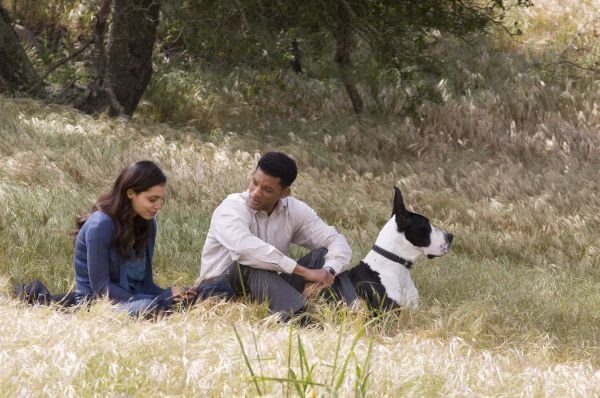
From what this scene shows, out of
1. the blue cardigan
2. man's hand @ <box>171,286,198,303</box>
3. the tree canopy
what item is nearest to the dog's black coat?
man's hand @ <box>171,286,198,303</box>

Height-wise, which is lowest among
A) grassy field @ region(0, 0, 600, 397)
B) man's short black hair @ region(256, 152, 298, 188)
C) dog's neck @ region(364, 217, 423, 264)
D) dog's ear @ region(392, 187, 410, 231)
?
grassy field @ region(0, 0, 600, 397)

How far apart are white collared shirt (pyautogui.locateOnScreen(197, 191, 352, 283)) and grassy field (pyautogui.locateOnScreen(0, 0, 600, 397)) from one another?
0.34 metres

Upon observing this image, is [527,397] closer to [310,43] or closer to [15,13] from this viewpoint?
[310,43]

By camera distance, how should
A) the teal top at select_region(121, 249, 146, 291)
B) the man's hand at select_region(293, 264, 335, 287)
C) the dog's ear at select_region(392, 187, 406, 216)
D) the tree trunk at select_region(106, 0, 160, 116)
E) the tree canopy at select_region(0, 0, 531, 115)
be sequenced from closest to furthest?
the dog's ear at select_region(392, 187, 406, 216) → the man's hand at select_region(293, 264, 335, 287) → the teal top at select_region(121, 249, 146, 291) → the tree canopy at select_region(0, 0, 531, 115) → the tree trunk at select_region(106, 0, 160, 116)

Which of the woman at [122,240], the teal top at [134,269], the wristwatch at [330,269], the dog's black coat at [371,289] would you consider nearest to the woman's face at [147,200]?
the woman at [122,240]

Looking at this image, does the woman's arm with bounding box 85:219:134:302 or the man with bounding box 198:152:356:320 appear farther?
the man with bounding box 198:152:356:320

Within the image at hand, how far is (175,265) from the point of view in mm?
8484

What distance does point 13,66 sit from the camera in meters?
15.9

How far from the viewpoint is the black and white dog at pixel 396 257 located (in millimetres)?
6766

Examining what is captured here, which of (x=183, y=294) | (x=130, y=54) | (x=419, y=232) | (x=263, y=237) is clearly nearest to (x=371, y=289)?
(x=419, y=232)

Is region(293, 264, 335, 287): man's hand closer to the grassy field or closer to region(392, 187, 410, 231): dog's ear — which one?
the grassy field

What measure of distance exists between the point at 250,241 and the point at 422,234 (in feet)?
3.54

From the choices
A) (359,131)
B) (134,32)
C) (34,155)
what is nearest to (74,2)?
(134,32)

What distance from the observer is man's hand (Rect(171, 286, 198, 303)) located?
6.78m
